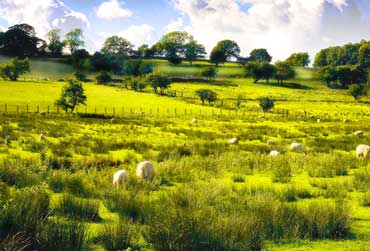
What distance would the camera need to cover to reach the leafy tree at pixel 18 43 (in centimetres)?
14188

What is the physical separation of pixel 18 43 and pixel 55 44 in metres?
18.7

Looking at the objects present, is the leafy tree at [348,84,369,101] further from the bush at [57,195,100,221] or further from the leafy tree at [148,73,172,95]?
the bush at [57,195,100,221]

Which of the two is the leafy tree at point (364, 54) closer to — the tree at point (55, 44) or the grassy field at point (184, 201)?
the tree at point (55, 44)

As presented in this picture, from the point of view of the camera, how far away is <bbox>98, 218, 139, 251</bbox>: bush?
26.3 feet

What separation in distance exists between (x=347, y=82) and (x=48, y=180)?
141 metres

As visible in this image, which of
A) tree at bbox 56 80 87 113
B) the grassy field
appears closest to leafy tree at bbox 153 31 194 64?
tree at bbox 56 80 87 113

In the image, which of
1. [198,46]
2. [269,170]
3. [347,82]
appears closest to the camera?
[269,170]

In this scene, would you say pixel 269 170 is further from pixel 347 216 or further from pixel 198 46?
pixel 198 46

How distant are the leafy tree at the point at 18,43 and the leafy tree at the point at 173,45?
5385 cm

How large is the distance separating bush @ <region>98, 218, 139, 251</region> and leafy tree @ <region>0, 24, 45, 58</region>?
5734 inches

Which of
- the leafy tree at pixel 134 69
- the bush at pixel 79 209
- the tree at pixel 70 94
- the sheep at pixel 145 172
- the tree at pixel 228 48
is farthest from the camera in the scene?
the tree at pixel 228 48

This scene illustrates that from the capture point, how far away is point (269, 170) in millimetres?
18766

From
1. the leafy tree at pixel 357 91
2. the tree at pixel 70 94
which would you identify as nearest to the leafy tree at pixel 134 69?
the leafy tree at pixel 357 91

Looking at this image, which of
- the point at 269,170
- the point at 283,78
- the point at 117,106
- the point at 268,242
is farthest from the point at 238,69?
the point at 268,242
